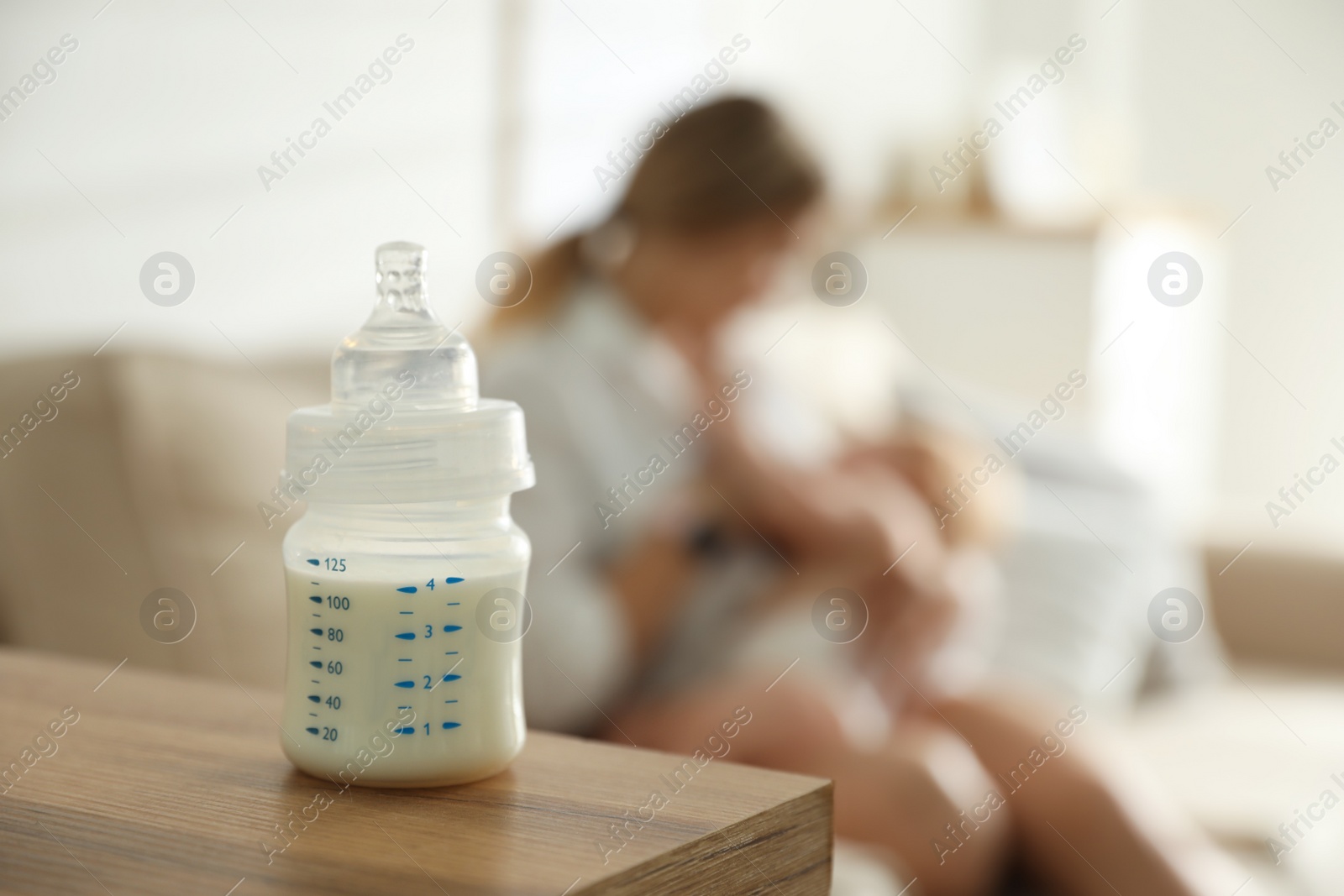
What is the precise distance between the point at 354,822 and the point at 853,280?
2653 mm

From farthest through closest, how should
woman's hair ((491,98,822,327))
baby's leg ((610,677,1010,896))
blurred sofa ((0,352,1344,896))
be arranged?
woman's hair ((491,98,822,327))
baby's leg ((610,677,1010,896))
blurred sofa ((0,352,1344,896))

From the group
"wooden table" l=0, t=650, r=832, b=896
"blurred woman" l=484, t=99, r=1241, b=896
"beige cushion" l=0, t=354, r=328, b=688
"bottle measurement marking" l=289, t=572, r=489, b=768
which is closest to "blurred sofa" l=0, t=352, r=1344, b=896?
"beige cushion" l=0, t=354, r=328, b=688

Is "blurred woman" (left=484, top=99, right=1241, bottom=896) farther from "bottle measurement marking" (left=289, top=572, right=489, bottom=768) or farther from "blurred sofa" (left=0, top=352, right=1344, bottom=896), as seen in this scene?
"bottle measurement marking" (left=289, top=572, right=489, bottom=768)

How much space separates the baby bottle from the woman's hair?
1.01m

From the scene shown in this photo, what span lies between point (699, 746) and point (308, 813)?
2.51 ft

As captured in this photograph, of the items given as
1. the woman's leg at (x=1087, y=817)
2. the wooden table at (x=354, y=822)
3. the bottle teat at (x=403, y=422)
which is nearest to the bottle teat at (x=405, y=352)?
the bottle teat at (x=403, y=422)

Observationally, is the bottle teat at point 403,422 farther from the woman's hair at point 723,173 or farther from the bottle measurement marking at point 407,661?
the woman's hair at point 723,173

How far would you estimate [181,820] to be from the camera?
1.42ft

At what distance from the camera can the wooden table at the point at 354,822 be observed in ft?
1.28

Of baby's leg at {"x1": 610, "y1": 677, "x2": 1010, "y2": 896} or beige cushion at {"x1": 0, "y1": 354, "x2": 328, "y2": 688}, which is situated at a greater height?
beige cushion at {"x1": 0, "y1": 354, "x2": 328, "y2": 688}

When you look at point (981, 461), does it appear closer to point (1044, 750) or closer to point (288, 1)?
point (1044, 750)

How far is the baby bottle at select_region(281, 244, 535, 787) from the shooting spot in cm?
47

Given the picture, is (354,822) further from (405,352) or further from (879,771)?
(879,771)

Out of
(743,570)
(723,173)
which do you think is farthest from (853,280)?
(743,570)
